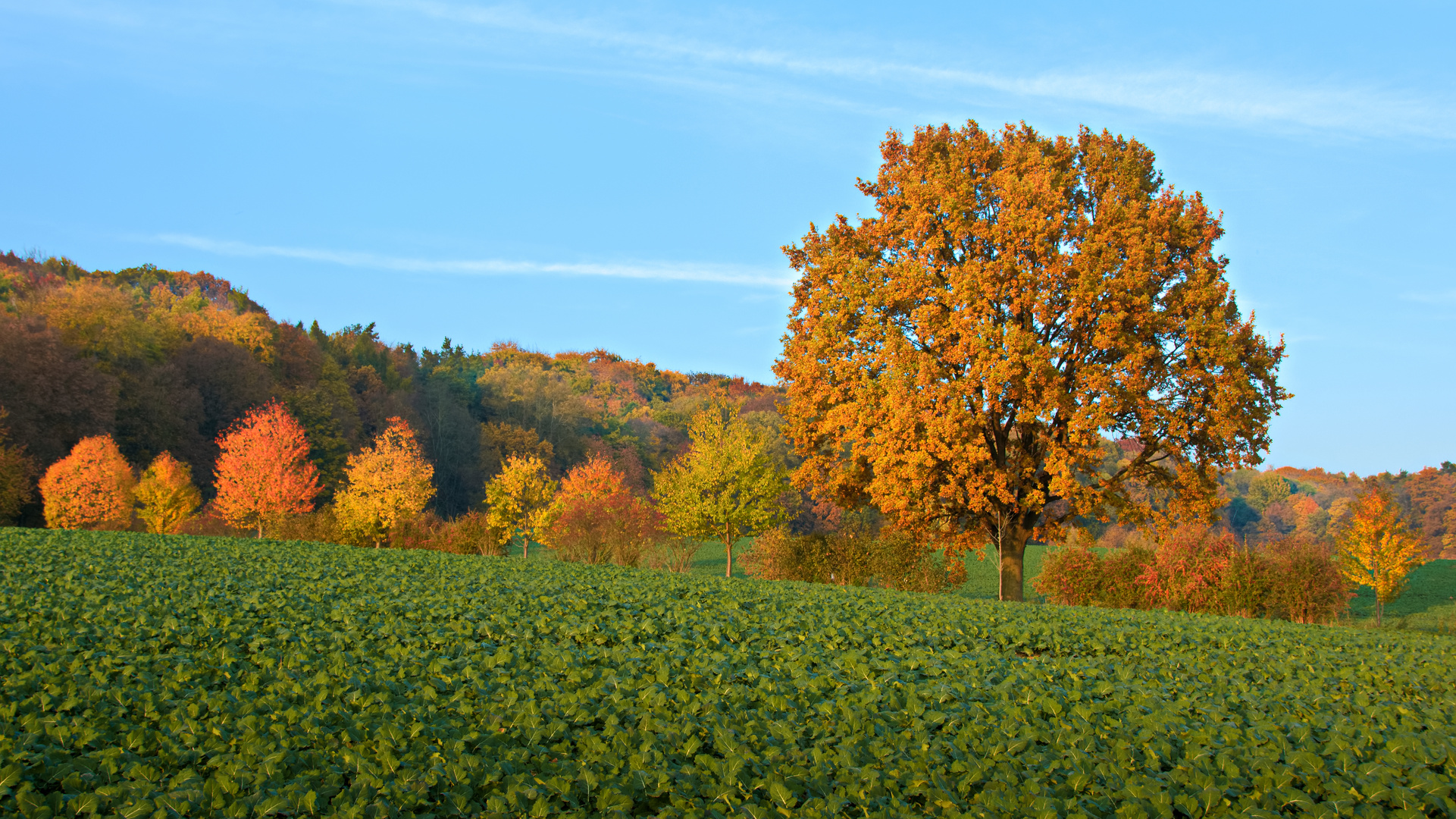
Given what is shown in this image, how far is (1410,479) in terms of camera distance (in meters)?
67.2

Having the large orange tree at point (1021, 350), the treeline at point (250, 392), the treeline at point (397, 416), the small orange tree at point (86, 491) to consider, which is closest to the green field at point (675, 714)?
the large orange tree at point (1021, 350)

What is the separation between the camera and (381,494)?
3006 centimetres

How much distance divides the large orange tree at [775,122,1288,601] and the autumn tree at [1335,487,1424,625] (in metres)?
6.96

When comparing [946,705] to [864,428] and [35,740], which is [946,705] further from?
[864,428]

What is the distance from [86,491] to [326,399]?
21207 mm

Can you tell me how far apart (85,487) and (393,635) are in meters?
35.7

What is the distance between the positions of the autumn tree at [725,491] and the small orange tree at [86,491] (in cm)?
2588

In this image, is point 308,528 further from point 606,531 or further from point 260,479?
point 606,531

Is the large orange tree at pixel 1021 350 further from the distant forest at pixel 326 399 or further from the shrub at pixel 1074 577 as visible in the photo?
the distant forest at pixel 326 399

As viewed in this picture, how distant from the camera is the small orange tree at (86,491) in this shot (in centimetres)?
3462

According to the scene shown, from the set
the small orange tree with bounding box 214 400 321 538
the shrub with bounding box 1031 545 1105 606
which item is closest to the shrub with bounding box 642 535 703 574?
the shrub with bounding box 1031 545 1105 606

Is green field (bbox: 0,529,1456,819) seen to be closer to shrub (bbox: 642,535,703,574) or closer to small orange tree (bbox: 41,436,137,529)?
shrub (bbox: 642,535,703,574)

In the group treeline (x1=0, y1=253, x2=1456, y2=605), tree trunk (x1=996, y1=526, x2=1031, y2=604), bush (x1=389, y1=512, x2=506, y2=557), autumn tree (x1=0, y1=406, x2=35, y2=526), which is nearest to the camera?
→ tree trunk (x1=996, y1=526, x2=1031, y2=604)

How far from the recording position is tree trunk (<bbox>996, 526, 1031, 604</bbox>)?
773 inches
